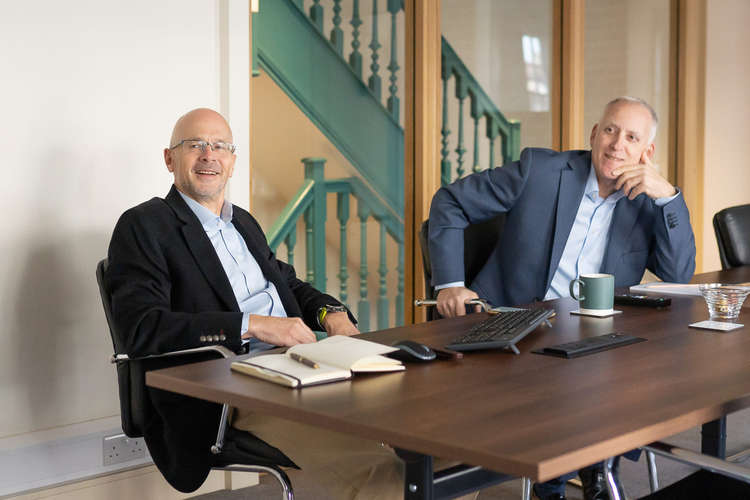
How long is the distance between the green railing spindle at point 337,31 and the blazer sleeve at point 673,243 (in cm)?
151

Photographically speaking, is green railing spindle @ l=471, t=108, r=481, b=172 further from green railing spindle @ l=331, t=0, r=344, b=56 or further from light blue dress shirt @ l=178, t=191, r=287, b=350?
light blue dress shirt @ l=178, t=191, r=287, b=350

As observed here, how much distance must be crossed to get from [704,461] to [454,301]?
1.28 metres

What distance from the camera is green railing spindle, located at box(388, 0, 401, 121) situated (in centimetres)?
375

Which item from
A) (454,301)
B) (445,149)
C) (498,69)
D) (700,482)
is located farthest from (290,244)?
(700,482)

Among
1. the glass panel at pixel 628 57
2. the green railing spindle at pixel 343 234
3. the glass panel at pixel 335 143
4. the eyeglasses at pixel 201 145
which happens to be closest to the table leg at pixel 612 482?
the eyeglasses at pixel 201 145

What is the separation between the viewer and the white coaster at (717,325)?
6.29 ft

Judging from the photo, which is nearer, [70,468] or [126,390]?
[126,390]

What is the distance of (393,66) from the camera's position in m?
3.77

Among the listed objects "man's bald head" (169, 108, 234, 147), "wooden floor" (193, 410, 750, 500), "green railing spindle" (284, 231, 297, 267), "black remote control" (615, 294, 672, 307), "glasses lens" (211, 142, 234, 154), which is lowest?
"wooden floor" (193, 410, 750, 500)

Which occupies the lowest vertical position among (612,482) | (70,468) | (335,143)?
(70,468)

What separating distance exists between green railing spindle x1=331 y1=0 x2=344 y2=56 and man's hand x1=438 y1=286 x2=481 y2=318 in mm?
1417

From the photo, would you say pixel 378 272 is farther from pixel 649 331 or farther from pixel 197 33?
pixel 649 331

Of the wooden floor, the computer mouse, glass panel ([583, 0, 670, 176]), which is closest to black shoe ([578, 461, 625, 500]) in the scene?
the wooden floor

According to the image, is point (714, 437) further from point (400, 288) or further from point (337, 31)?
point (337, 31)
